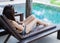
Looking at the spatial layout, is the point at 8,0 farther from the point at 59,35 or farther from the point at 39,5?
the point at 59,35

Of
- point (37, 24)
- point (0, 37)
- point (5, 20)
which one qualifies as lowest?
point (0, 37)

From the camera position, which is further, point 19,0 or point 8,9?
point 19,0

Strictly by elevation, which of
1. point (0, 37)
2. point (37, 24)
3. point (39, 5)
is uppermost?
point (37, 24)

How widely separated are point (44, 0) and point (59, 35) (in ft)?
26.6

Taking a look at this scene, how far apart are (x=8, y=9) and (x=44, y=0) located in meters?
8.60

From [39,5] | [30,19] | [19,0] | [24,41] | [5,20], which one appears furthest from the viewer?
[19,0]

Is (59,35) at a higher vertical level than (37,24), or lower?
lower

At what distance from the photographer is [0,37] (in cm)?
346

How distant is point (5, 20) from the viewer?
2564mm

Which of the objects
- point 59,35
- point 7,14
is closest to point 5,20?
point 7,14

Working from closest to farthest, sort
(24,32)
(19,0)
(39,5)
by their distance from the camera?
(24,32), (39,5), (19,0)

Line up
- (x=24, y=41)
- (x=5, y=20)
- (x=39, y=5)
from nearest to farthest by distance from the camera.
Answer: (x=24, y=41), (x=5, y=20), (x=39, y=5)

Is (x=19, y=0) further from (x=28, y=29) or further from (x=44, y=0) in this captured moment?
(x=28, y=29)

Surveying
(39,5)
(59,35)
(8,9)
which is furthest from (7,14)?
(39,5)
